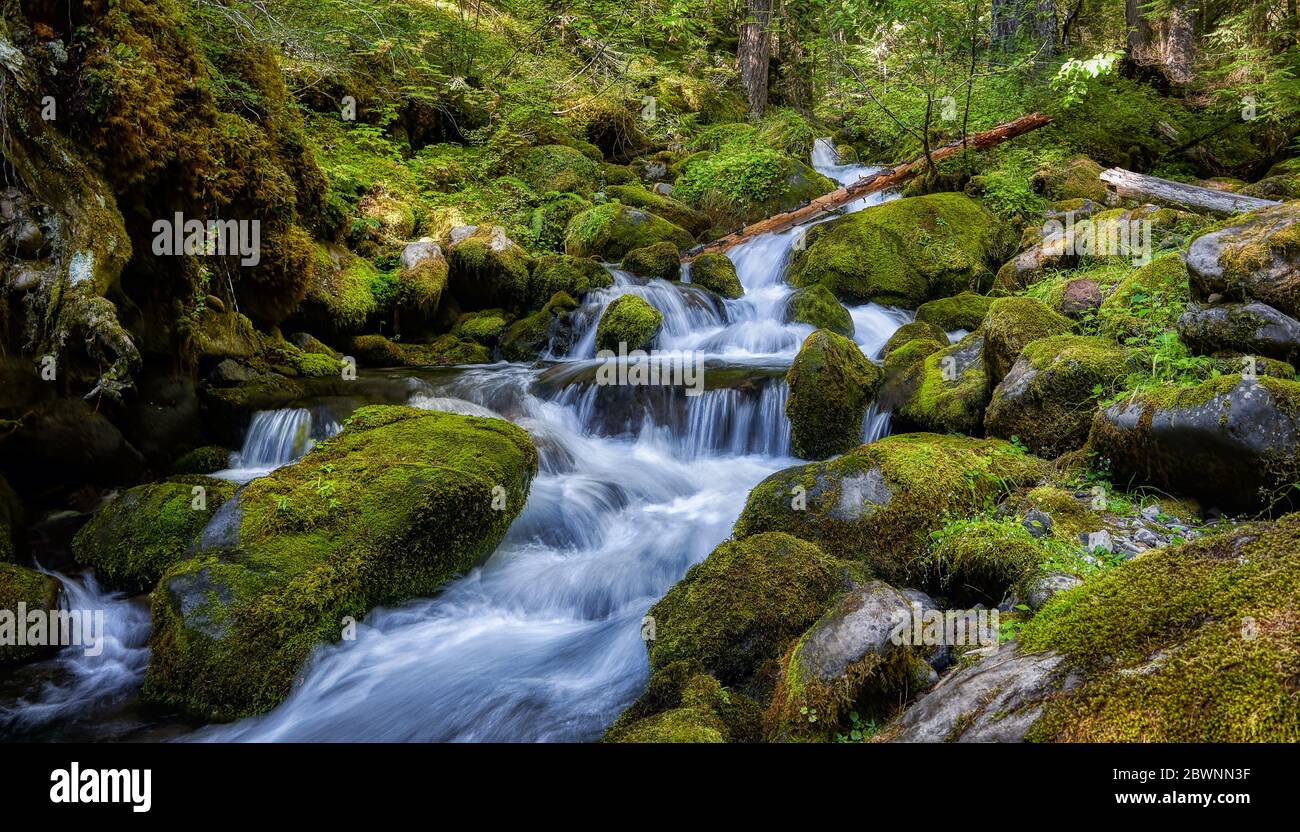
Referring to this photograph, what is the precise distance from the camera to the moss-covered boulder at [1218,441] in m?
3.89

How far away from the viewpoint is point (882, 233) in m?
12.3

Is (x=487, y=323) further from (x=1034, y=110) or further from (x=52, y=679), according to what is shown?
(x=1034, y=110)

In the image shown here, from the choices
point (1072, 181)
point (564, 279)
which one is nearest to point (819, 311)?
point (564, 279)

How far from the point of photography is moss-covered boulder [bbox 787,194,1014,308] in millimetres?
11688

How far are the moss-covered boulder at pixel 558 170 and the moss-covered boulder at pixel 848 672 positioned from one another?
1425 cm

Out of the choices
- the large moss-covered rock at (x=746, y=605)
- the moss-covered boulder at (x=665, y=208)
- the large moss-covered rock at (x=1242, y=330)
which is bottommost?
the large moss-covered rock at (x=746, y=605)

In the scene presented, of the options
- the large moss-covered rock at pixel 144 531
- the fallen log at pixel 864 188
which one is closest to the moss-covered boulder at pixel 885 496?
the large moss-covered rock at pixel 144 531

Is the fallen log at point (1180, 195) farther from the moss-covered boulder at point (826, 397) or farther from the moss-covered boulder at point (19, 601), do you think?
the moss-covered boulder at point (19, 601)

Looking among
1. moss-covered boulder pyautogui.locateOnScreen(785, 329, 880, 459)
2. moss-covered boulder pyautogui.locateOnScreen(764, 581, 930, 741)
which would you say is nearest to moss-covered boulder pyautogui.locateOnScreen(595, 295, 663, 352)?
moss-covered boulder pyautogui.locateOnScreen(785, 329, 880, 459)

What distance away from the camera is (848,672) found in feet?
9.60

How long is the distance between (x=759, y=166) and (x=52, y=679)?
49.7 ft

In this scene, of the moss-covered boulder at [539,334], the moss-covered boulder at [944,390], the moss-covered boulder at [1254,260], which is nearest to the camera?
the moss-covered boulder at [1254,260]

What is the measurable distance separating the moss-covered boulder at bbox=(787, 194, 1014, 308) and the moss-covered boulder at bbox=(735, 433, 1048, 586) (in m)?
6.75

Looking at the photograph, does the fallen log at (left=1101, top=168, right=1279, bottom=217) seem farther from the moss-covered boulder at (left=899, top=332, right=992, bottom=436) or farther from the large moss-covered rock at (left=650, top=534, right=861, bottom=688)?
the large moss-covered rock at (left=650, top=534, right=861, bottom=688)
